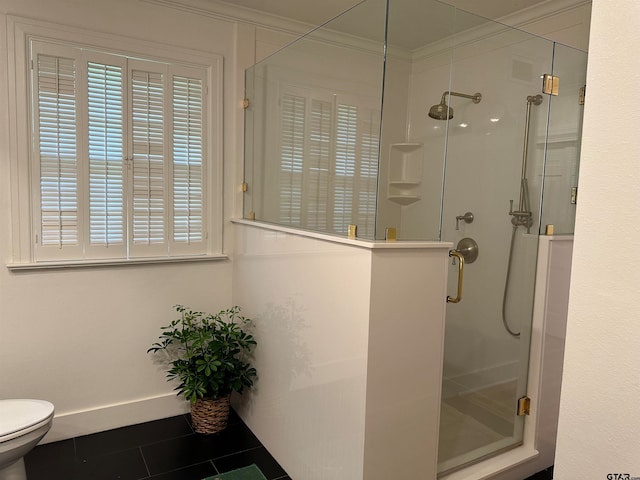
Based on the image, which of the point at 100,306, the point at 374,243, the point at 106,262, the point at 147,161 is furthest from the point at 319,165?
the point at 100,306

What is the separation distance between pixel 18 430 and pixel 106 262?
37.2 inches

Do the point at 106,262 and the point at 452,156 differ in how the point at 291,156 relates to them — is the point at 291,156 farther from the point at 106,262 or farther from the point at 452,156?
the point at 106,262

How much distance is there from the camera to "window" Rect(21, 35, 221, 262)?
2389 millimetres

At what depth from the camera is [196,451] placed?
2.48 m

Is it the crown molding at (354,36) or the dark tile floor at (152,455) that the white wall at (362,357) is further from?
the crown molding at (354,36)

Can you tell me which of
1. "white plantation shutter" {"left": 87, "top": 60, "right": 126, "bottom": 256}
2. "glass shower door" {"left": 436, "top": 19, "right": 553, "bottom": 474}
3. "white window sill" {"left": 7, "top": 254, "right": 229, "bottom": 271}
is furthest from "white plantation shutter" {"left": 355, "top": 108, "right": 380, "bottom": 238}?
"white plantation shutter" {"left": 87, "top": 60, "right": 126, "bottom": 256}

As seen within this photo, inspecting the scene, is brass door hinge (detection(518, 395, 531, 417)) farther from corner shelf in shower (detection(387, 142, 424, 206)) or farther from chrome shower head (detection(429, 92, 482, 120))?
chrome shower head (detection(429, 92, 482, 120))

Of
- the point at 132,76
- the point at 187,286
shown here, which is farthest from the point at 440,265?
the point at 132,76

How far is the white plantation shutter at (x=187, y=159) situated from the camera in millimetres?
2711

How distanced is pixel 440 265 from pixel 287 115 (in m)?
1.14

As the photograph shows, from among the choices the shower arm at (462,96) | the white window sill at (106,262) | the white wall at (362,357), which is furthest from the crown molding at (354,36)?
the white window sill at (106,262)

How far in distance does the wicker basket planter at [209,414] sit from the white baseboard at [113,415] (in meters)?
0.25

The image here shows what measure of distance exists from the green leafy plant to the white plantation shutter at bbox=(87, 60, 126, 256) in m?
0.61

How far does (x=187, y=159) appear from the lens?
9.04ft
